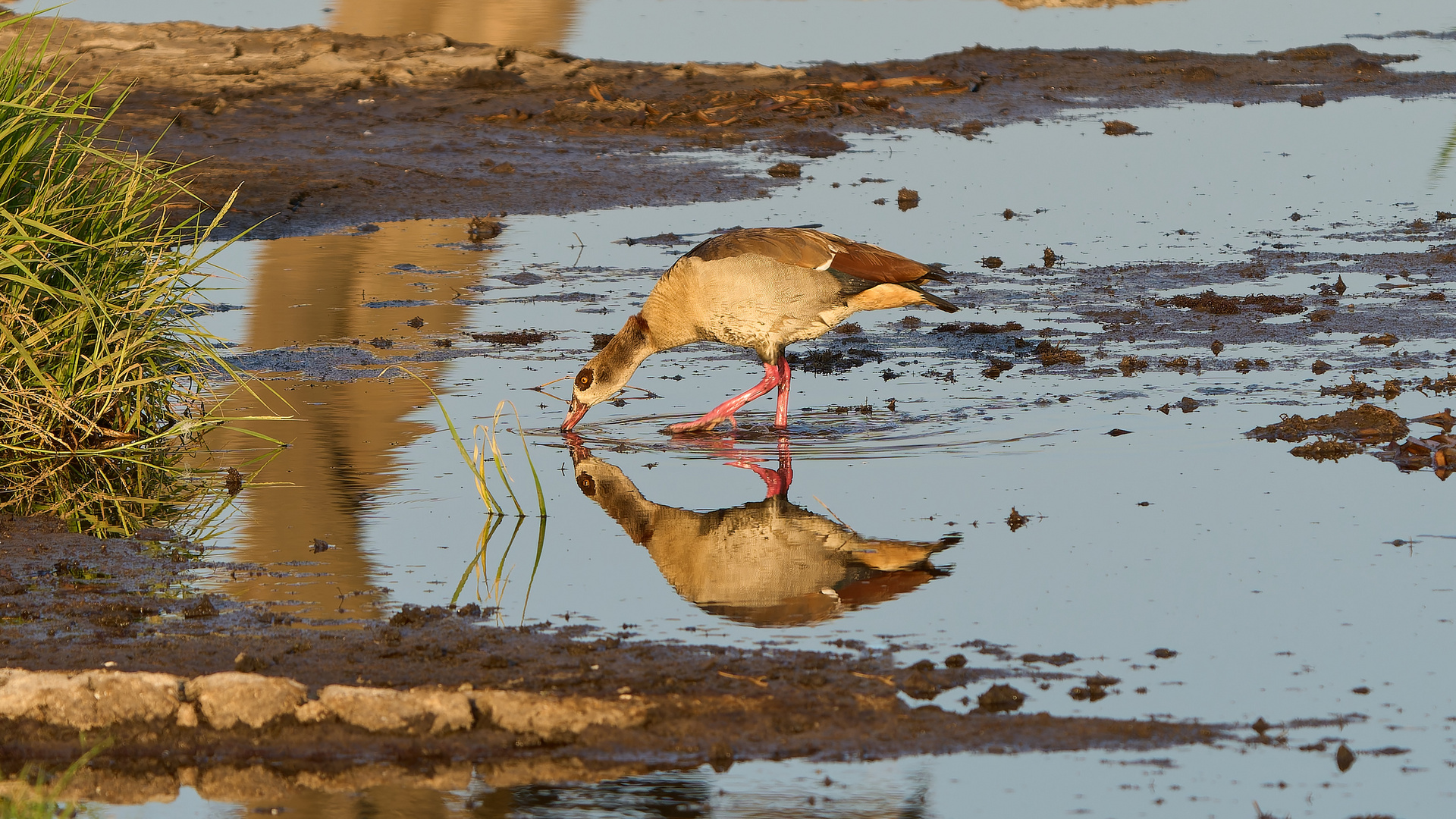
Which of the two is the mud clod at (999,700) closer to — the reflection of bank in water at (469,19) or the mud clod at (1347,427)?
the mud clod at (1347,427)

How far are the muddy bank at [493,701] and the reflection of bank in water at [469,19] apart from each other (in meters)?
21.2

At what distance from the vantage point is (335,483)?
823cm

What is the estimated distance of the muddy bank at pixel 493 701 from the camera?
5.11 meters

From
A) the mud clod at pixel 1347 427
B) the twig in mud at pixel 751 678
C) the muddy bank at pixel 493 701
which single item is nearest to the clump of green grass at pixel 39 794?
the muddy bank at pixel 493 701

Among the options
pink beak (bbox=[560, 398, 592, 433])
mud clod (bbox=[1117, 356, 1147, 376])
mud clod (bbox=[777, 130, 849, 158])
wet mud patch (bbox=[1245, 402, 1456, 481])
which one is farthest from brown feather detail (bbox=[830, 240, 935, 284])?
mud clod (bbox=[777, 130, 849, 158])

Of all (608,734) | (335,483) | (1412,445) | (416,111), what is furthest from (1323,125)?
(608,734)

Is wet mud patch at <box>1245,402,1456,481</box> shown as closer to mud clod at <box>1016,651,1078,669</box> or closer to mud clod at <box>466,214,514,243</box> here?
mud clod at <box>1016,651,1078,669</box>

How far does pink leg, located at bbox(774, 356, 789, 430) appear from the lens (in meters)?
9.39

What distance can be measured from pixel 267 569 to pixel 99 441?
1683mm

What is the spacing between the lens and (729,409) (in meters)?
9.31

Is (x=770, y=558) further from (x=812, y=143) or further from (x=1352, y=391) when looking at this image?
(x=812, y=143)

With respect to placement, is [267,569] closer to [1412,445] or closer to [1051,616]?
[1051,616]

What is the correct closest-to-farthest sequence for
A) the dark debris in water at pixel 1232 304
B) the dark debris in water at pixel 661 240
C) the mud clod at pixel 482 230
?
the dark debris in water at pixel 1232 304 < the dark debris in water at pixel 661 240 < the mud clod at pixel 482 230

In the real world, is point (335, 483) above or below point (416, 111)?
below
